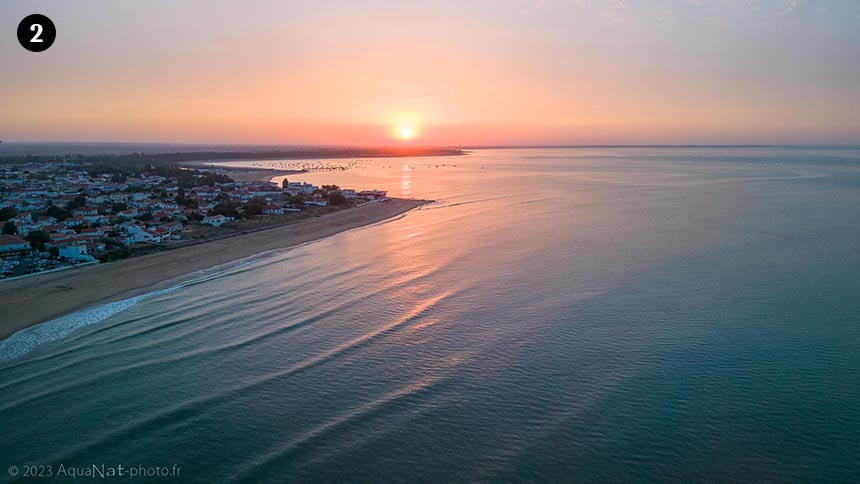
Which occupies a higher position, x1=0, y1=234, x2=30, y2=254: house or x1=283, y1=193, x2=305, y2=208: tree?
x1=283, y1=193, x2=305, y2=208: tree

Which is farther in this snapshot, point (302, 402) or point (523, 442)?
point (302, 402)

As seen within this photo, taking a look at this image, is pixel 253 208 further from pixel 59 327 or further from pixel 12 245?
pixel 59 327

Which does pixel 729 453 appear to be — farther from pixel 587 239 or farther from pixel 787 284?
pixel 587 239

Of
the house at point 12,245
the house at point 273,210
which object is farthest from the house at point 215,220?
the house at point 12,245

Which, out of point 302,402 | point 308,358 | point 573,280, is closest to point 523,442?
point 302,402

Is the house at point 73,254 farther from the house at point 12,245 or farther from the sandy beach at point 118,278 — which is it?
the house at point 12,245

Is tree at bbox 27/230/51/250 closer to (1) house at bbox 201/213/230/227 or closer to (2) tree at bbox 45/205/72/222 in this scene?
(2) tree at bbox 45/205/72/222

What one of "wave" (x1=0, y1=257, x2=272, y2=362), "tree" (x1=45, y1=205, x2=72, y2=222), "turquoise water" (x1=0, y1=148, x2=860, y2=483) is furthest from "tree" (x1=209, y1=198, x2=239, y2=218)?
"wave" (x1=0, y1=257, x2=272, y2=362)
